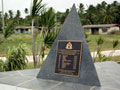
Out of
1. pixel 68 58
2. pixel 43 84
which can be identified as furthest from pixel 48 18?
pixel 43 84

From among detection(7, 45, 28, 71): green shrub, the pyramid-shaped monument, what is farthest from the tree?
the pyramid-shaped monument

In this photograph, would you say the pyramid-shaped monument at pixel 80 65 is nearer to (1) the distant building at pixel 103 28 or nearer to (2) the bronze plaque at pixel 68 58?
(2) the bronze plaque at pixel 68 58

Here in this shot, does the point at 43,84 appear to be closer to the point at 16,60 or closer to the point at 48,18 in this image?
the point at 16,60

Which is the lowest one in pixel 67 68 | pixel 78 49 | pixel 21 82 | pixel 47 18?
pixel 21 82

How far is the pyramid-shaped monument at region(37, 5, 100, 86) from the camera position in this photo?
11.5 ft

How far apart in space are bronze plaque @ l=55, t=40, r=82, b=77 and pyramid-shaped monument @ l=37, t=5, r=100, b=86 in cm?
6

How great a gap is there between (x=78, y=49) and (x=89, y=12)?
43961 mm

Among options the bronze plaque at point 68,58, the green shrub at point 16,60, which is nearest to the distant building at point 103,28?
the green shrub at point 16,60

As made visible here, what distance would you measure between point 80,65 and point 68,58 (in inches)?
12.3

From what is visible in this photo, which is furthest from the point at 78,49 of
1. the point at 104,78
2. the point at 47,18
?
the point at 47,18

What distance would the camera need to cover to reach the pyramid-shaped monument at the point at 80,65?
11.5 feet

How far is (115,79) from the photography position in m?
3.85

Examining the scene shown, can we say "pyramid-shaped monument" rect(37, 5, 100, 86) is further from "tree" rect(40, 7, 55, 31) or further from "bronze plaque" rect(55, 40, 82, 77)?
"tree" rect(40, 7, 55, 31)

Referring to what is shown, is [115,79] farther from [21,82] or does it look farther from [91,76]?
[21,82]
